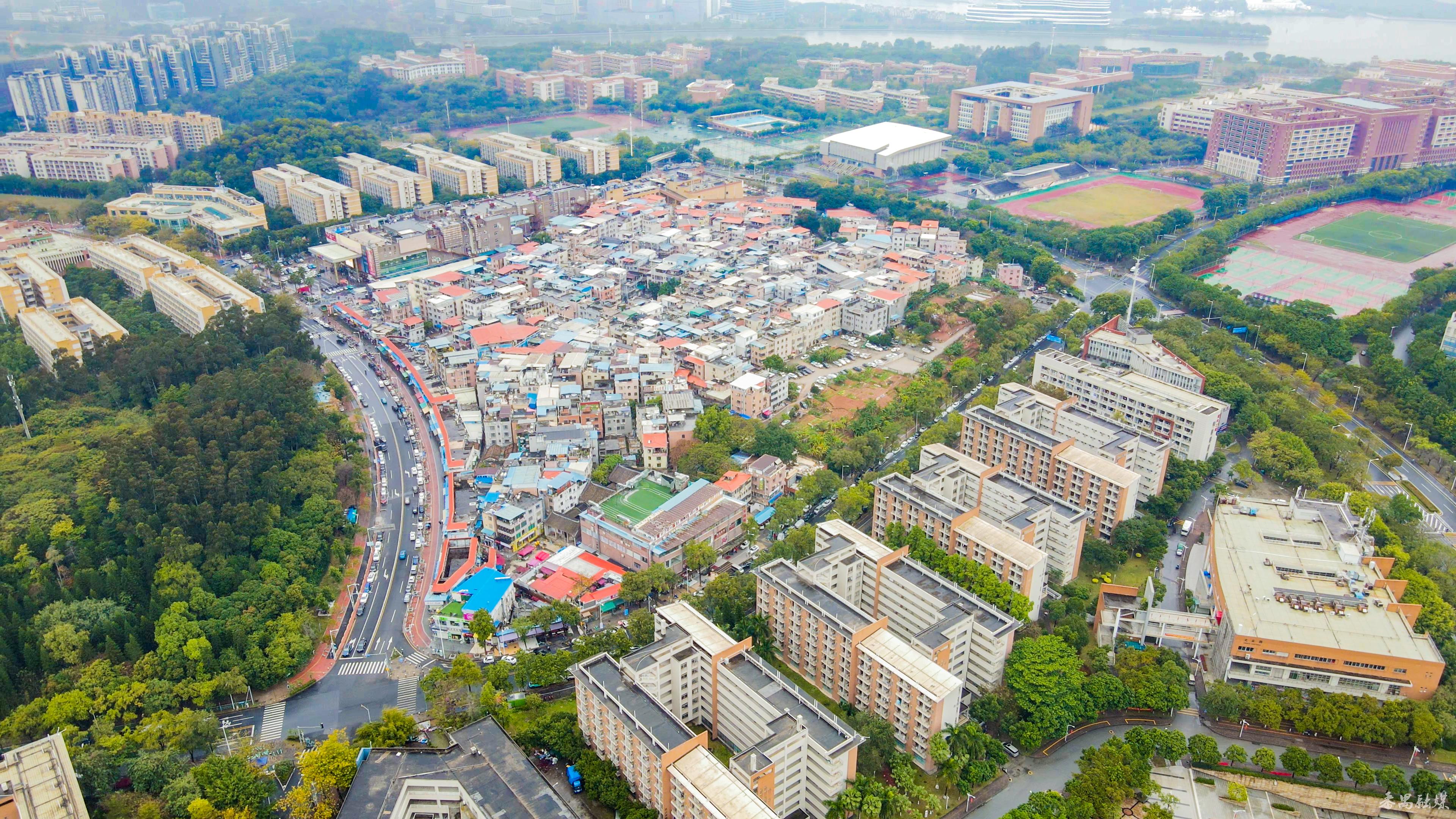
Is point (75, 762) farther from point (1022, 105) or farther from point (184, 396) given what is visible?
point (1022, 105)

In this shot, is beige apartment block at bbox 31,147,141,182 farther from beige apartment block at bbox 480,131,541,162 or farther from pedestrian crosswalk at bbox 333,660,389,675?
pedestrian crosswalk at bbox 333,660,389,675

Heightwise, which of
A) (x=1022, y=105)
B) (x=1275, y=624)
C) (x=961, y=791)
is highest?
(x=1022, y=105)

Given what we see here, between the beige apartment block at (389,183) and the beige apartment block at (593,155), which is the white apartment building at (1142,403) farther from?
the beige apartment block at (389,183)

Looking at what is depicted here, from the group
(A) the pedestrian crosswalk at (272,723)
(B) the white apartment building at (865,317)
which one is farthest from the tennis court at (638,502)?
(B) the white apartment building at (865,317)

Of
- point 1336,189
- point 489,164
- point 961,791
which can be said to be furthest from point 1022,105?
point 961,791

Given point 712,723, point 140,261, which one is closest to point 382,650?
point 712,723

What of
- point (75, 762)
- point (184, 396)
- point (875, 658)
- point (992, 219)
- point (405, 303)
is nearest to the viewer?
point (75, 762)

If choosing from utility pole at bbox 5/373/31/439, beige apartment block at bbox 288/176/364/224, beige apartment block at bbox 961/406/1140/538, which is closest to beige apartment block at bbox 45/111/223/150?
beige apartment block at bbox 288/176/364/224
